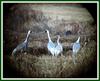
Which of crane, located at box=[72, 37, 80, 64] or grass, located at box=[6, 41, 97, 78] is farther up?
crane, located at box=[72, 37, 80, 64]

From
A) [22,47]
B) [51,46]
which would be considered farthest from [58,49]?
[22,47]

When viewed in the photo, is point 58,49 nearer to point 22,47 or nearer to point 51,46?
point 51,46

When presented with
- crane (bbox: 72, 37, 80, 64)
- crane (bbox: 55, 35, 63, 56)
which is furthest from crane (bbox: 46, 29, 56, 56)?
crane (bbox: 72, 37, 80, 64)

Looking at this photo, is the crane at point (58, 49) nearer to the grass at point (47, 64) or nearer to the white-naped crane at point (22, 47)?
the grass at point (47, 64)

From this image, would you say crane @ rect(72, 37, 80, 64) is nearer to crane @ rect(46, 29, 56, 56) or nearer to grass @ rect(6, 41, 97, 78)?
grass @ rect(6, 41, 97, 78)

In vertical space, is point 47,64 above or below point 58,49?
below

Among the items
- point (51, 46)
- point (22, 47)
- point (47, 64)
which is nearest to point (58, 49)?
point (51, 46)

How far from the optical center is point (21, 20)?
6.96m

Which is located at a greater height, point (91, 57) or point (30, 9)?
point (30, 9)

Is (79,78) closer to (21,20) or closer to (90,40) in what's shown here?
(90,40)

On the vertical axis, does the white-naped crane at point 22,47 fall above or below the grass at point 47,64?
above

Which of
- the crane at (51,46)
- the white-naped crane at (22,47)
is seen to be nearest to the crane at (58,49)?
the crane at (51,46)

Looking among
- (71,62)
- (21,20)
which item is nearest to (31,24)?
(21,20)

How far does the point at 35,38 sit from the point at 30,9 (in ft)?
0.96
